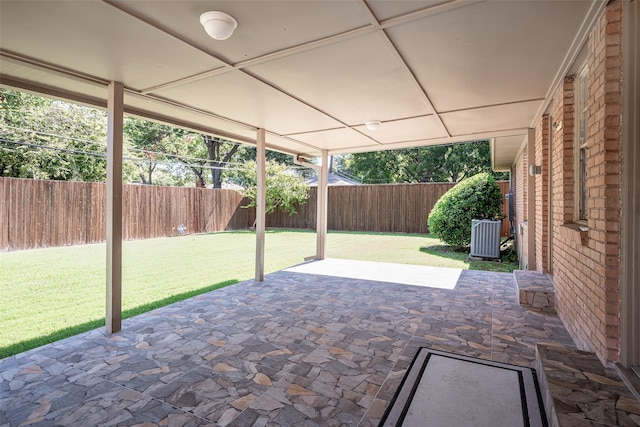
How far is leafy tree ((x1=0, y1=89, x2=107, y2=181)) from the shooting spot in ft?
36.9

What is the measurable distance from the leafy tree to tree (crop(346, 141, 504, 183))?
14.9 m

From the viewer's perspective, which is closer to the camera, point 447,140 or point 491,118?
point 491,118

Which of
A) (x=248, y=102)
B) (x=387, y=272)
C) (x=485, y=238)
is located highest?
(x=248, y=102)

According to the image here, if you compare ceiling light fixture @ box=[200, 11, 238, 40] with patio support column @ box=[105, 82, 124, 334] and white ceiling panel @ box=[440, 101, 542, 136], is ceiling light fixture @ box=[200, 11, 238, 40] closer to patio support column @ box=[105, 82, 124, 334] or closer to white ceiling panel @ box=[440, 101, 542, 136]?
patio support column @ box=[105, 82, 124, 334]

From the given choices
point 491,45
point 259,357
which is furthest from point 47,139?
point 491,45

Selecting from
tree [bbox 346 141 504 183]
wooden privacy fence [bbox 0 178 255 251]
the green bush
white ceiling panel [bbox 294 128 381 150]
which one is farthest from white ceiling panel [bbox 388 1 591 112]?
tree [bbox 346 141 504 183]

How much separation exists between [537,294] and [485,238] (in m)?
4.10

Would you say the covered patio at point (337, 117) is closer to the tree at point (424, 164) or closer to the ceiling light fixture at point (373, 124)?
the ceiling light fixture at point (373, 124)

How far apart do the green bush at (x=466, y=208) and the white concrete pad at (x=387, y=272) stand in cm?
A: 257

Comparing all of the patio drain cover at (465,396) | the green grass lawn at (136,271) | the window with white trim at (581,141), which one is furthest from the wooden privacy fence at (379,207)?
the patio drain cover at (465,396)

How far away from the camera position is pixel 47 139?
487 inches

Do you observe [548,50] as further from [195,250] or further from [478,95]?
[195,250]

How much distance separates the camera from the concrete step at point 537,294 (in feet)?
12.2

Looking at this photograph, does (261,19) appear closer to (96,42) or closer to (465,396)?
(96,42)
